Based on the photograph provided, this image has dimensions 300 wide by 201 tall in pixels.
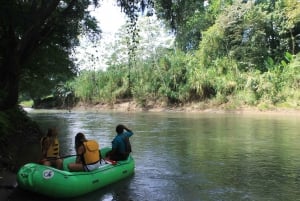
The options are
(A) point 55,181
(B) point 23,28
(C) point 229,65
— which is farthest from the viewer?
(C) point 229,65

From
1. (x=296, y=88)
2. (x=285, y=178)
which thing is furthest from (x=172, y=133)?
(x=296, y=88)

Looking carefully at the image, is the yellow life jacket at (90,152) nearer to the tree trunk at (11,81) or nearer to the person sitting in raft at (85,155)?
the person sitting in raft at (85,155)

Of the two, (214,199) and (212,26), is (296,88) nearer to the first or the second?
(212,26)

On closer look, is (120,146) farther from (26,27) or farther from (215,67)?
(215,67)

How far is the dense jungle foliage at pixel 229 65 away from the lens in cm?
3675

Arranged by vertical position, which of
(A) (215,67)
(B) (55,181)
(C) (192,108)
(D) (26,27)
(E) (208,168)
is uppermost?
(A) (215,67)

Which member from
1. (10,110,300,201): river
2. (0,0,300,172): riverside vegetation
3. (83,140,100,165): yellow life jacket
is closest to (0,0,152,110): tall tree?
(10,110,300,201): river

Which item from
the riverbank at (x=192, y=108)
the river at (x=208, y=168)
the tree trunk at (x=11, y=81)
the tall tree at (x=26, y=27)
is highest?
the tall tree at (x=26, y=27)

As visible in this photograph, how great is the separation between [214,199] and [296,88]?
96.5 ft

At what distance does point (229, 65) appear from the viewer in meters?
40.2

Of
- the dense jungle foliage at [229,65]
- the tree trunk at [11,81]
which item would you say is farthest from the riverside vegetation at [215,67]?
the tree trunk at [11,81]

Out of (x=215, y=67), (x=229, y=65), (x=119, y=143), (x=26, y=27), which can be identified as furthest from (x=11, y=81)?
(x=215, y=67)

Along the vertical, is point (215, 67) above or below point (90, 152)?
above

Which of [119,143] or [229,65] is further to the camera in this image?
[229,65]
